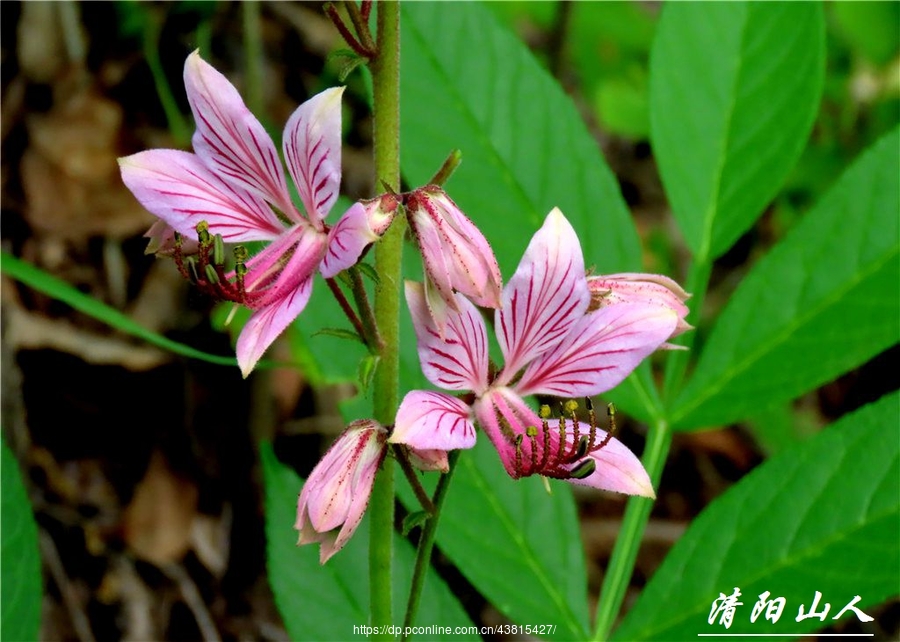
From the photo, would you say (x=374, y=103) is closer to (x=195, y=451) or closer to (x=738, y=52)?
(x=738, y=52)

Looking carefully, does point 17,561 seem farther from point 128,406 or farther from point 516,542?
point 128,406

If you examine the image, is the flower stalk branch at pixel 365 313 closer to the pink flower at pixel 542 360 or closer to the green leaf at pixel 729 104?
the pink flower at pixel 542 360

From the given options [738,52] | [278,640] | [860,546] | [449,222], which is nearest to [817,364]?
[860,546]

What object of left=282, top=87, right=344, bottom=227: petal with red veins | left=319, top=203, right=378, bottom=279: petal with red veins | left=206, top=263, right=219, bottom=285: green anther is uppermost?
left=282, top=87, right=344, bottom=227: petal with red veins

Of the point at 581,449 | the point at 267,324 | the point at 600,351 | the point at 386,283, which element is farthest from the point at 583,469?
the point at 267,324

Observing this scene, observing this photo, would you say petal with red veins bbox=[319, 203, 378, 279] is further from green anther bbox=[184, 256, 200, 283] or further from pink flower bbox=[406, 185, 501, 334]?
green anther bbox=[184, 256, 200, 283]

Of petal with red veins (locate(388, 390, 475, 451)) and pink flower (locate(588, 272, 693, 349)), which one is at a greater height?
pink flower (locate(588, 272, 693, 349))

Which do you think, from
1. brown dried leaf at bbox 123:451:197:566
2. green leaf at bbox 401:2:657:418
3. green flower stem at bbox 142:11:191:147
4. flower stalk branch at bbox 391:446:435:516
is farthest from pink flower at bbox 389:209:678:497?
green flower stem at bbox 142:11:191:147
